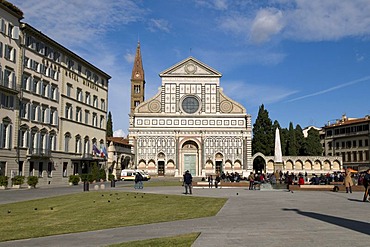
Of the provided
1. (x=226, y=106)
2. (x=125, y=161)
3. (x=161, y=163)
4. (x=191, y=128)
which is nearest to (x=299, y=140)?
(x=226, y=106)

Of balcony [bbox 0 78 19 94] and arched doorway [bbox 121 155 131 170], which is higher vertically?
balcony [bbox 0 78 19 94]

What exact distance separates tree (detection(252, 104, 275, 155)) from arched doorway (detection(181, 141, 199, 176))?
1267 centimetres

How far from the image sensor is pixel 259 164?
81.7m

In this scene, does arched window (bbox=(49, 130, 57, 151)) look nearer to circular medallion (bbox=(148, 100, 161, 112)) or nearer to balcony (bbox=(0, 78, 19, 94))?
balcony (bbox=(0, 78, 19, 94))

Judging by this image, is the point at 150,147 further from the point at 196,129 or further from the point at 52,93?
the point at 52,93

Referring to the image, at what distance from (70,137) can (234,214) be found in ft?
127

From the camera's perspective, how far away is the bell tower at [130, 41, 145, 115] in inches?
3935

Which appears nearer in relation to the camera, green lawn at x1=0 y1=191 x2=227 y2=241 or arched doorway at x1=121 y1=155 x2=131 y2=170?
green lawn at x1=0 y1=191 x2=227 y2=241

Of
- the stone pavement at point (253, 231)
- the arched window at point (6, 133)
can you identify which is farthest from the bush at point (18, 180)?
the stone pavement at point (253, 231)

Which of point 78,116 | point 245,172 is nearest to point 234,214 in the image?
point 78,116

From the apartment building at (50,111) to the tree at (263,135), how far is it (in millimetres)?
35320

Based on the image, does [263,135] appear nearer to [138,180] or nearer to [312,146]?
[312,146]

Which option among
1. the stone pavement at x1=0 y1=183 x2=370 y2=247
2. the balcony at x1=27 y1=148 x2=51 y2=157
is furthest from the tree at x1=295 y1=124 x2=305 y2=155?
the stone pavement at x1=0 y1=183 x2=370 y2=247

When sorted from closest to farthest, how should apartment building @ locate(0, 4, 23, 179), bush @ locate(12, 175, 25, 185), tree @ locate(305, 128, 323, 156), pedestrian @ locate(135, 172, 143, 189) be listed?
pedestrian @ locate(135, 172, 143, 189) → apartment building @ locate(0, 4, 23, 179) → bush @ locate(12, 175, 25, 185) → tree @ locate(305, 128, 323, 156)
